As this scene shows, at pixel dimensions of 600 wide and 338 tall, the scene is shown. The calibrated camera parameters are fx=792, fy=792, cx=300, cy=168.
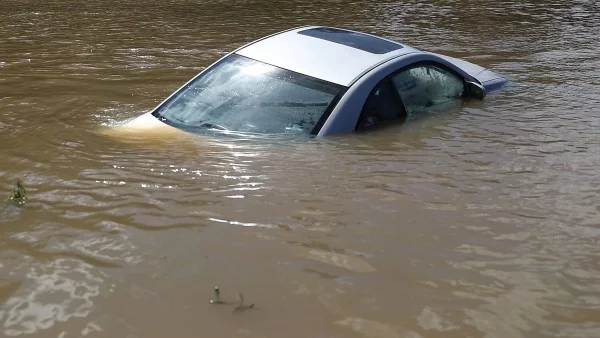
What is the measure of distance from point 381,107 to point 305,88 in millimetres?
747

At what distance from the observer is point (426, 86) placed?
23.6 feet

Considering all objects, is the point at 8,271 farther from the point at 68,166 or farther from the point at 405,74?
the point at 405,74

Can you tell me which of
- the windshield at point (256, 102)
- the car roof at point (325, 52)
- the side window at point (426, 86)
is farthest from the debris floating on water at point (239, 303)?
the side window at point (426, 86)

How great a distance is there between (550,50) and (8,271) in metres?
10.2

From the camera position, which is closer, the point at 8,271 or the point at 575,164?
the point at 8,271

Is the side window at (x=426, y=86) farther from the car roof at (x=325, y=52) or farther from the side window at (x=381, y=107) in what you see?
the car roof at (x=325, y=52)

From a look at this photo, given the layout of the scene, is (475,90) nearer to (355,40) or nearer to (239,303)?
(355,40)

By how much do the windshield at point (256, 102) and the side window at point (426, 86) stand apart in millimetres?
833

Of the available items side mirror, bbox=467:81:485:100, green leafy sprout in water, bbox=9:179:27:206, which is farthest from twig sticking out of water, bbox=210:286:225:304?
side mirror, bbox=467:81:485:100

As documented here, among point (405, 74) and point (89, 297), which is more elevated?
point (405, 74)

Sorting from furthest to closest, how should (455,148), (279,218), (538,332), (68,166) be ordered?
(455,148)
(68,166)
(279,218)
(538,332)

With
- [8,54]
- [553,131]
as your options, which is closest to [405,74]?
[553,131]

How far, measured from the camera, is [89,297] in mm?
3830

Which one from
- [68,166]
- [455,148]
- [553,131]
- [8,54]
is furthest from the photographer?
[8,54]
